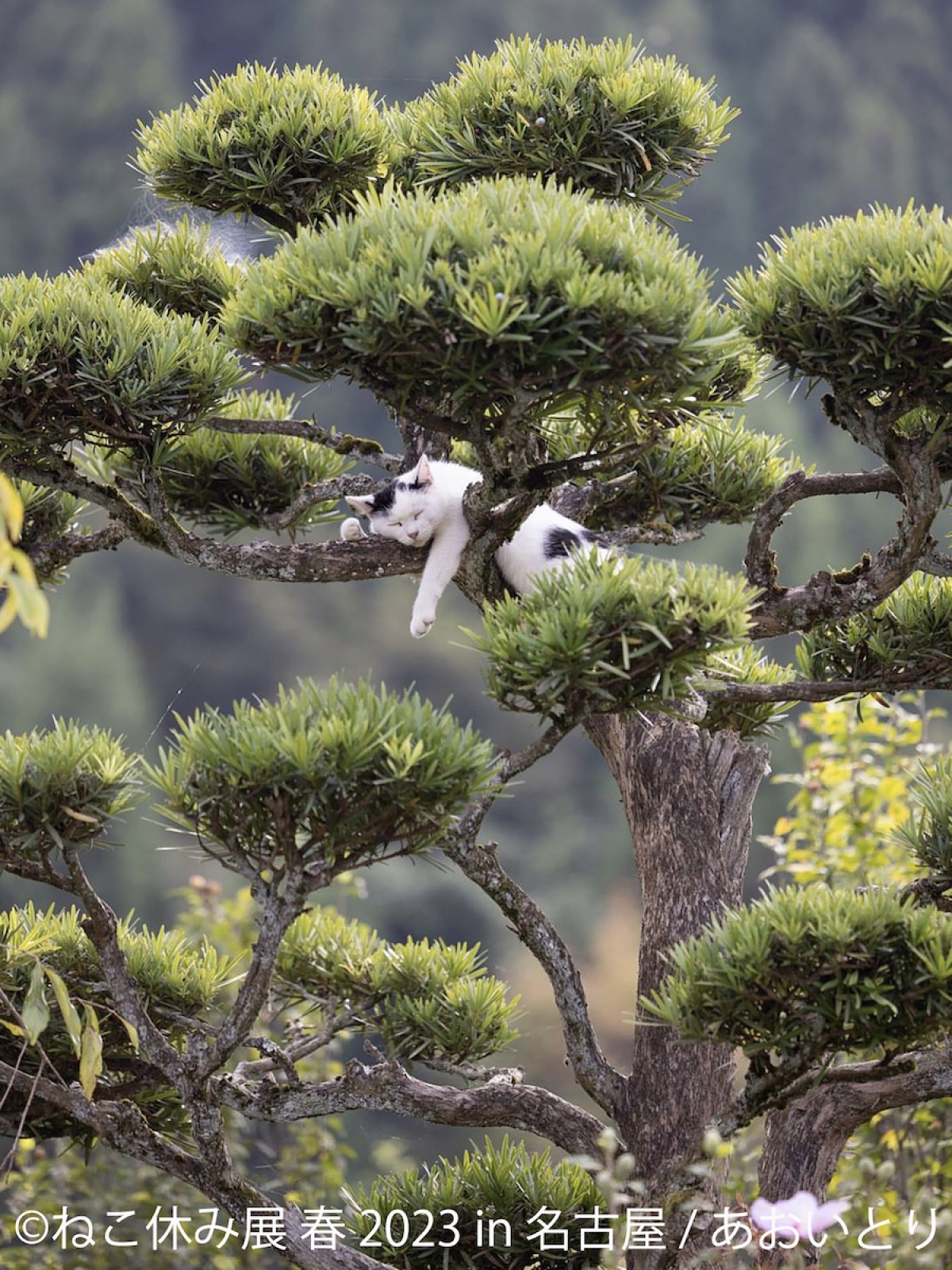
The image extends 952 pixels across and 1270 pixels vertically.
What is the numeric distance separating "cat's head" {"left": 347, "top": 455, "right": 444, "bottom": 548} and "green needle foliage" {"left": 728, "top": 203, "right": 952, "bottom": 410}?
0.66 metres

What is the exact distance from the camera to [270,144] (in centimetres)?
263

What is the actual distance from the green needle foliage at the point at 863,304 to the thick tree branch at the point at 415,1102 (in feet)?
4.30

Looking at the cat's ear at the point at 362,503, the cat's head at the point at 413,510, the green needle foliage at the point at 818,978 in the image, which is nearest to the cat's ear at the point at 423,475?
the cat's head at the point at 413,510

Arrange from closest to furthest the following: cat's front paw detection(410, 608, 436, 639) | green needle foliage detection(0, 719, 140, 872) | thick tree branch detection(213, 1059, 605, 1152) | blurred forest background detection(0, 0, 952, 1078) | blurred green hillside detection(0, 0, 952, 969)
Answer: green needle foliage detection(0, 719, 140, 872) < thick tree branch detection(213, 1059, 605, 1152) < cat's front paw detection(410, 608, 436, 639) < blurred forest background detection(0, 0, 952, 1078) < blurred green hillside detection(0, 0, 952, 969)

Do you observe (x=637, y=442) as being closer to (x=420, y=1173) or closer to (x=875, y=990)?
(x=875, y=990)

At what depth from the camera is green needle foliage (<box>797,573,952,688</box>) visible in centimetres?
262

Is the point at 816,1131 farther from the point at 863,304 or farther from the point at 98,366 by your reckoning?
the point at 98,366

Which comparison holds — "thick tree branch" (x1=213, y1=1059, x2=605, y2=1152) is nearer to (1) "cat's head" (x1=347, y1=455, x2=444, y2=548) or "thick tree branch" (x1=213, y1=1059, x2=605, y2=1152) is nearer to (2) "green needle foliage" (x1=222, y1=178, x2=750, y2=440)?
(1) "cat's head" (x1=347, y1=455, x2=444, y2=548)

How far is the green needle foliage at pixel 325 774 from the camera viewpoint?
1907mm

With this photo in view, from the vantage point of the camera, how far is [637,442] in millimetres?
2205

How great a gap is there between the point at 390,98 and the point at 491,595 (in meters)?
6.55

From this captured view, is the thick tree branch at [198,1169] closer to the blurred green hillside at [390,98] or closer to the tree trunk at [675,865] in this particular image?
the tree trunk at [675,865]

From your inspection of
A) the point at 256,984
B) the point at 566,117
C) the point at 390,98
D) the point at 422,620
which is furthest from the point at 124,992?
the point at 390,98

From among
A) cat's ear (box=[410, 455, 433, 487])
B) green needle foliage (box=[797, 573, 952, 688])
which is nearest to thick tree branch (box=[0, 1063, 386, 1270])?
cat's ear (box=[410, 455, 433, 487])
